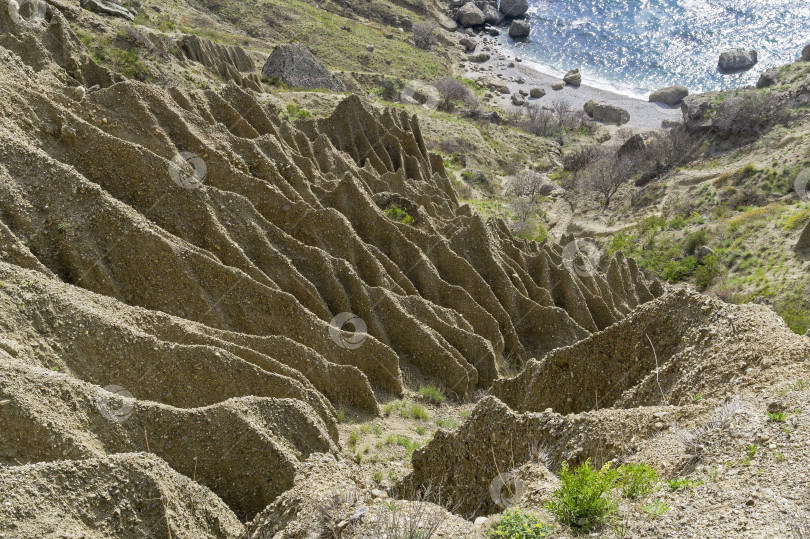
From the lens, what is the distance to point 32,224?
45.8 ft

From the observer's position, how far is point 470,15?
114 m

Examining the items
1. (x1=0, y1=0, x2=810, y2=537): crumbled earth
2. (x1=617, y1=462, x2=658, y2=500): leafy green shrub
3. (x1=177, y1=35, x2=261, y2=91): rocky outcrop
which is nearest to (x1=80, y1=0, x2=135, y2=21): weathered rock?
(x1=177, y1=35, x2=261, y2=91): rocky outcrop

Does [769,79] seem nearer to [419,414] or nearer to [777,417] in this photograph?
[419,414]

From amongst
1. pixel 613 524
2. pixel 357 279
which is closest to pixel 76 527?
pixel 613 524

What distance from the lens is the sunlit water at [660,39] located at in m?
97.1

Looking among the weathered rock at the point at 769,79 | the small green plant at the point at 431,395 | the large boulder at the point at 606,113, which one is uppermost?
the weathered rock at the point at 769,79

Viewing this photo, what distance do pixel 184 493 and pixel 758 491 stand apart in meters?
8.24

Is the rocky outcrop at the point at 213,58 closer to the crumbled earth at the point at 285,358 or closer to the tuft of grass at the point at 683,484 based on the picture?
the crumbled earth at the point at 285,358

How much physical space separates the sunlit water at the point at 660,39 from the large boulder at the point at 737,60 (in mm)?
1543

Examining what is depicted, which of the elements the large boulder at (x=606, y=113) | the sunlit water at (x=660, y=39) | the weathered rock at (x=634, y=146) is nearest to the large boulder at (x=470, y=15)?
the sunlit water at (x=660, y=39)

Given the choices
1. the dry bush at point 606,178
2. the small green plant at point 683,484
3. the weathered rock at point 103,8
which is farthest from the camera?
the dry bush at point 606,178

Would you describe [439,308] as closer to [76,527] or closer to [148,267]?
[148,267]

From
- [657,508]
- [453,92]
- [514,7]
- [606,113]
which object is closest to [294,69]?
[453,92]

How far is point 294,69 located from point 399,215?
34.1 meters
